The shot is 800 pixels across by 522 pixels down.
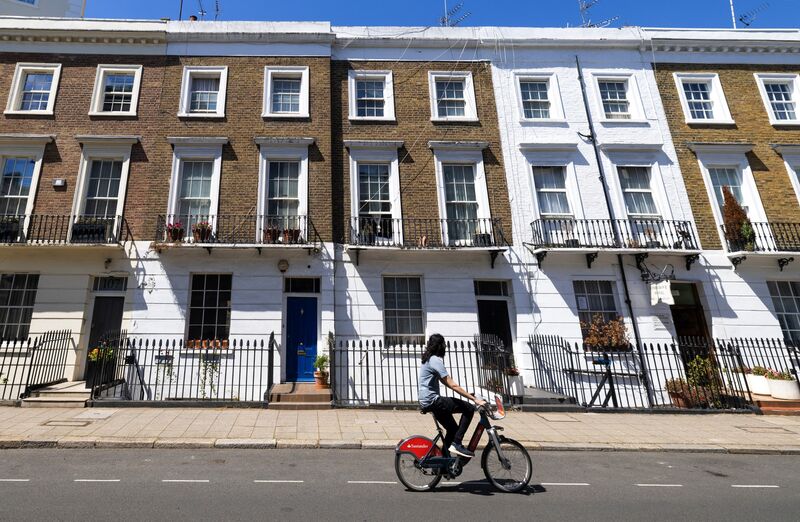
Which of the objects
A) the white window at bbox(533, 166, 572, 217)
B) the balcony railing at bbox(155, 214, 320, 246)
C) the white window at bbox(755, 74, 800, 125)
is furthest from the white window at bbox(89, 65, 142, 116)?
the white window at bbox(755, 74, 800, 125)

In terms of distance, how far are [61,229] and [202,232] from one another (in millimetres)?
4108

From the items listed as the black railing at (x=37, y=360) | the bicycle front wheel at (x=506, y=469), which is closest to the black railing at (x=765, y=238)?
the bicycle front wheel at (x=506, y=469)

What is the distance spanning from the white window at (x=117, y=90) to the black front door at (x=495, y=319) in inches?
499

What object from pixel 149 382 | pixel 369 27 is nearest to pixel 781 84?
pixel 369 27

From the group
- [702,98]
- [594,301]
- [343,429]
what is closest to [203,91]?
[343,429]

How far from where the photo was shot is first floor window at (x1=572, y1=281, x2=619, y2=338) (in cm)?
1185

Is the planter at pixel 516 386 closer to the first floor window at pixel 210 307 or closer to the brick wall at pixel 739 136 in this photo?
the first floor window at pixel 210 307

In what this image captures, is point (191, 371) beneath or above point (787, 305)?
beneath

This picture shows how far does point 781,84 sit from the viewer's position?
14.6 metres

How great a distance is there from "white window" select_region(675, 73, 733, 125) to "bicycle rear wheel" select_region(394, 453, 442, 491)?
1523 centimetres

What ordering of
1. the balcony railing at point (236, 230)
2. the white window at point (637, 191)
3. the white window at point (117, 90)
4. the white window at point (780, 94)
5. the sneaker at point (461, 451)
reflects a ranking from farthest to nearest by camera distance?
1. the white window at point (780, 94)
2. the white window at point (637, 191)
3. the white window at point (117, 90)
4. the balcony railing at point (236, 230)
5. the sneaker at point (461, 451)

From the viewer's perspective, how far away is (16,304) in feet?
36.3

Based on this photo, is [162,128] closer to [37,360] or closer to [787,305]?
[37,360]

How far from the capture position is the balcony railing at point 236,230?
11.1m
